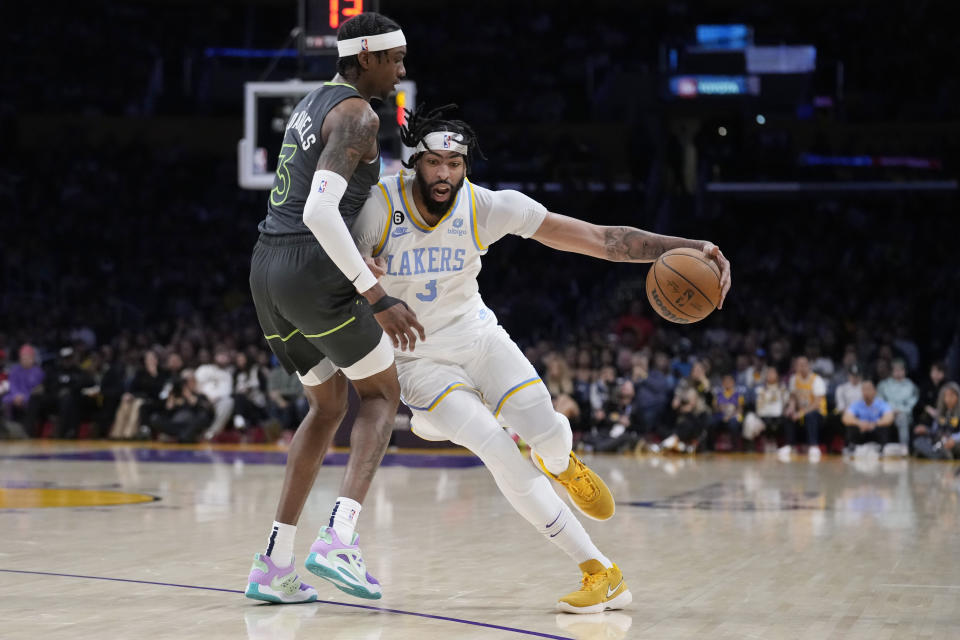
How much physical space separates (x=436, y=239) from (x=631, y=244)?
29.6 inches

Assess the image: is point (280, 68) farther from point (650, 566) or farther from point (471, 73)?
point (650, 566)

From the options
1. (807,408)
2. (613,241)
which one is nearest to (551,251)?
(807,408)

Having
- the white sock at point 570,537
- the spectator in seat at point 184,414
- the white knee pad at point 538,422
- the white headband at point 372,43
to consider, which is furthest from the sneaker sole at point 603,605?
the spectator in seat at point 184,414

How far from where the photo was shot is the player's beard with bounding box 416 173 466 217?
4703 millimetres

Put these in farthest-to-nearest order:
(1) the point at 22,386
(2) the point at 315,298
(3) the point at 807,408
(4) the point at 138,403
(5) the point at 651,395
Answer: (1) the point at 22,386 < (4) the point at 138,403 < (5) the point at 651,395 < (3) the point at 807,408 < (2) the point at 315,298

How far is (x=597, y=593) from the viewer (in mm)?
4500

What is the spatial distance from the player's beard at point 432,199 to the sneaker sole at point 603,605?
4.97 feet

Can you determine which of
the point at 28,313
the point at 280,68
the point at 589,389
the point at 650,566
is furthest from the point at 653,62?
the point at 650,566

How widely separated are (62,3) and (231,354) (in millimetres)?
11412

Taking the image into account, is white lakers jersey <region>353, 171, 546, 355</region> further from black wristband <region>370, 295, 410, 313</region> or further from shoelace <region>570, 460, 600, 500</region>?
shoelace <region>570, 460, 600, 500</region>

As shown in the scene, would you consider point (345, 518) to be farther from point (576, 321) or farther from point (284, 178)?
point (576, 321)

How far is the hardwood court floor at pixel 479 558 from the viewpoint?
4230 mm

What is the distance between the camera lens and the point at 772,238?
69.0 feet

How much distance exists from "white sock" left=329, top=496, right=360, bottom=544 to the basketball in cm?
134
